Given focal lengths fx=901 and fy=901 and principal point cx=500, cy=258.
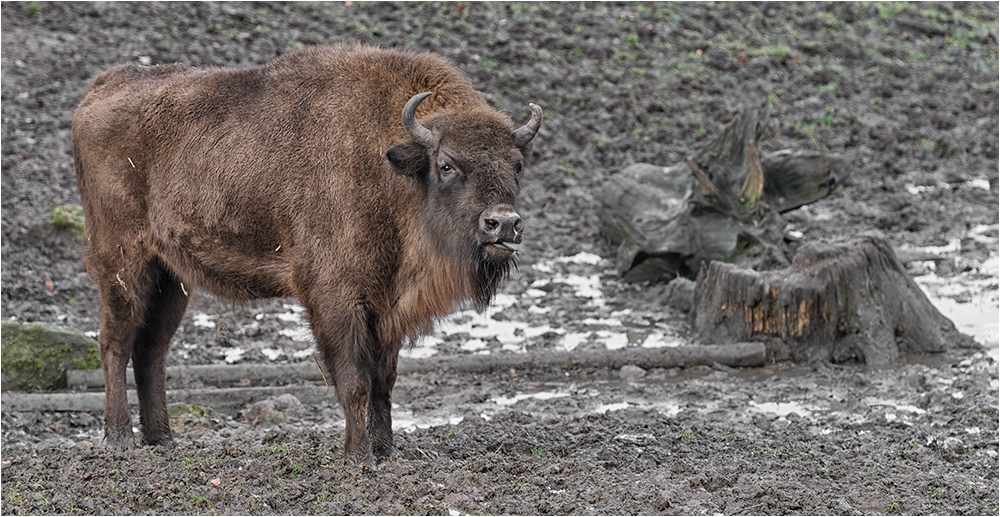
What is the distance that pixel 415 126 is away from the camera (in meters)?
5.45

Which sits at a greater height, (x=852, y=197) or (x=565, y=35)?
(x=565, y=35)

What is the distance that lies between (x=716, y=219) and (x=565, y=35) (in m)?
6.63

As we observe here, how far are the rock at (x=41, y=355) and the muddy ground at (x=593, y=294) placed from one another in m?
0.62

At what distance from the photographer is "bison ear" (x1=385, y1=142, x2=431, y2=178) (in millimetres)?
5488

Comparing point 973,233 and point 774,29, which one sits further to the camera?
point 774,29

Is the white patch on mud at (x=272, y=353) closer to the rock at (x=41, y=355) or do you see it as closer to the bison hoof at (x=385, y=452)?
the rock at (x=41, y=355)

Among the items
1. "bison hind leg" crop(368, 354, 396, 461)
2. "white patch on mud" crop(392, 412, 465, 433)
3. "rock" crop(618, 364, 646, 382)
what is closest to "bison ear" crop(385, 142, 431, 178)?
"bison hind leg" crop(368, 354, 396, 461)

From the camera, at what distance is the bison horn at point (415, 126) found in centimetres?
536

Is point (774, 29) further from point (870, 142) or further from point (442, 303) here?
point (442, 303)

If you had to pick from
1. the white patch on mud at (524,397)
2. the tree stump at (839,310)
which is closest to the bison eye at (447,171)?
the white patch on mud at (524,397)

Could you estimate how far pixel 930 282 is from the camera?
33.0ft

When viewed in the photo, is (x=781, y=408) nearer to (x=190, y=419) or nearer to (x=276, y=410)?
(x=276, y=410)

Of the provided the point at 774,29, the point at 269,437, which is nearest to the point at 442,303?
the point at 269,437

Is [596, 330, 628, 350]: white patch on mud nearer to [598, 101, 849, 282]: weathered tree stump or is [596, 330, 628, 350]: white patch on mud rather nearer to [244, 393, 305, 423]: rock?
[598, 101, 849, 282]: weathered tree stump
